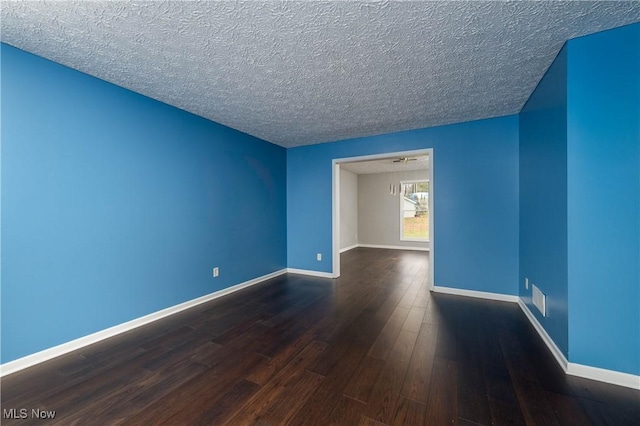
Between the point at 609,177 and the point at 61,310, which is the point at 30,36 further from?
the point at 609,177

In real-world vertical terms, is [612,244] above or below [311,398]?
above

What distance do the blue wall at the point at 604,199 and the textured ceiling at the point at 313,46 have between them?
0.25 meters

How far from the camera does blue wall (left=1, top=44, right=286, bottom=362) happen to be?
1.83 m

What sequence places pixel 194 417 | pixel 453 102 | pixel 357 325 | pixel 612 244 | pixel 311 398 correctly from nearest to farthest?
1. pixel 194 417
2. pixel 311 398
3. pixel 612 244
4. pixel 357 325
5. pixel 453 102

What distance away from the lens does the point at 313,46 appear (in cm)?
180

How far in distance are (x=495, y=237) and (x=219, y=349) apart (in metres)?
3.50

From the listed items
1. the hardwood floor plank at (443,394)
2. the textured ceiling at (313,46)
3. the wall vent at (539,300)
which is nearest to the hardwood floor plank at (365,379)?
the hardwood floor plank at (443,394)

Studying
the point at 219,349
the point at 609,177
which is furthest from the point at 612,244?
the point at 219,349

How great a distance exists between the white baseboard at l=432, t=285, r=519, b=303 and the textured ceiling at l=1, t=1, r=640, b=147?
94.6 inches

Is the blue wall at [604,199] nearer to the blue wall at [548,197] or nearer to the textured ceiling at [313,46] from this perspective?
the blue wall at [548,197]

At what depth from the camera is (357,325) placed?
8.31 ft

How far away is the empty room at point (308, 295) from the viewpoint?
1.52 m

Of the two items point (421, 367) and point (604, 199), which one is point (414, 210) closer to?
point (604, 199)

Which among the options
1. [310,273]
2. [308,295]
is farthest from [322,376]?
[310,273]
